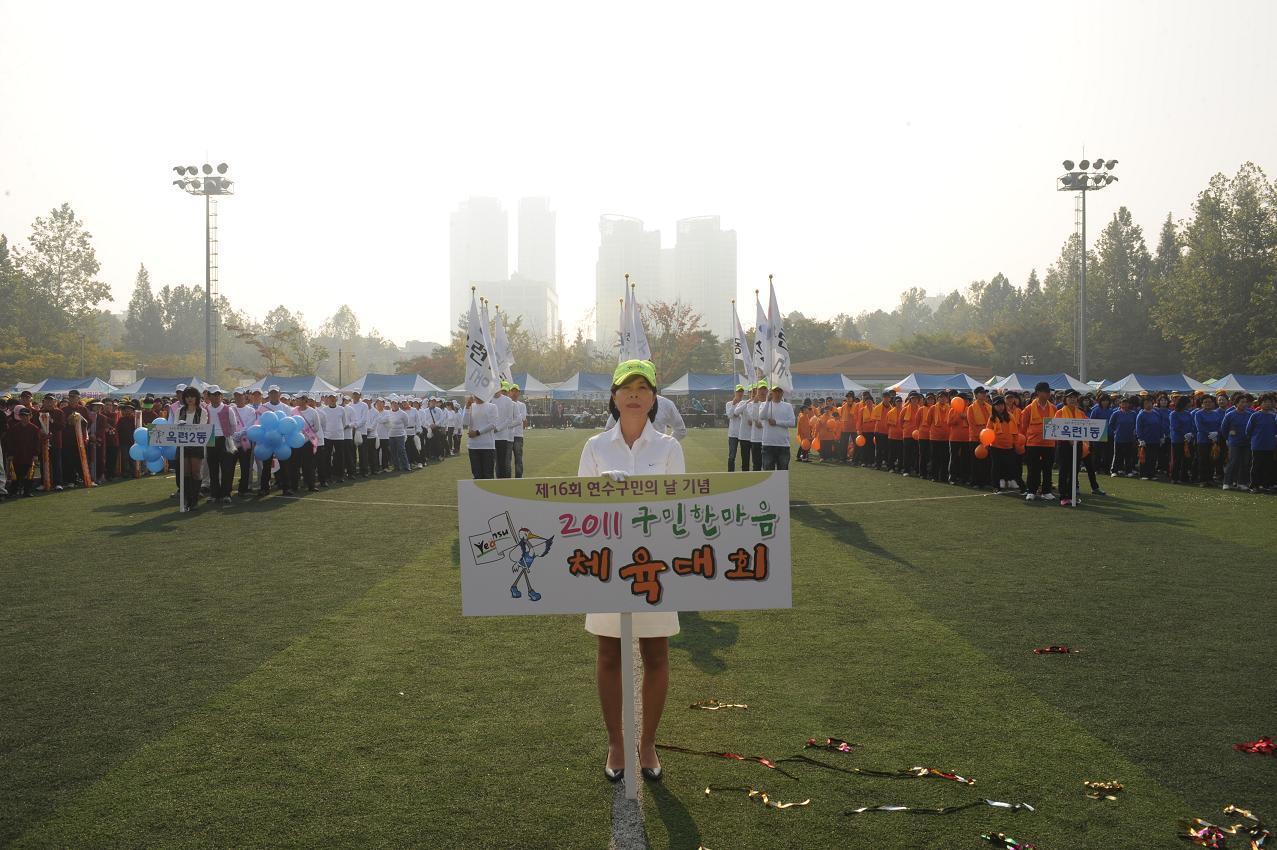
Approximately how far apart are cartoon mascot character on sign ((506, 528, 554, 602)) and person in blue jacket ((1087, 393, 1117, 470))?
67.3 ft

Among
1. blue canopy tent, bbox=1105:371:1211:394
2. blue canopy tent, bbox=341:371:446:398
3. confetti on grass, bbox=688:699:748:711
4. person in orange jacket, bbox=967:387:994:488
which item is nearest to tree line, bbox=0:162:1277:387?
blue canopy tent, bbox=1105:371:1211:394

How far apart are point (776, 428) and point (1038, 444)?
551cm

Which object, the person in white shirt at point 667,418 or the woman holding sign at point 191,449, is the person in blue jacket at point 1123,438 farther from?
the woman holding sign at point 191,449

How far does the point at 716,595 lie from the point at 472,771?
1681 mm

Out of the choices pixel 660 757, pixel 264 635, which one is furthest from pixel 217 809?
pixel 264 635

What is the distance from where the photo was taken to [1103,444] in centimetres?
2436

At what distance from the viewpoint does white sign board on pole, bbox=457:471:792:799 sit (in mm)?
4188

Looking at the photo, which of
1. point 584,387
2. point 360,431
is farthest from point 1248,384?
point 360,431

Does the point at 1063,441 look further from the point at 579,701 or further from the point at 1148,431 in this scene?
the point at 579,701

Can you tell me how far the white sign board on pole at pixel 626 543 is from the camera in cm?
419

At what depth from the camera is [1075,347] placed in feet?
273

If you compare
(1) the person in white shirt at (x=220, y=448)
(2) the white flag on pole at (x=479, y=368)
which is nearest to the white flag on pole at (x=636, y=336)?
(2) the white flag on pole at (x=479, y=368)

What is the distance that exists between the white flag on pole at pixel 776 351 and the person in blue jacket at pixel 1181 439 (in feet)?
32.8

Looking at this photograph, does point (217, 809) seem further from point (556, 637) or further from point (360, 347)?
point (360, 347)
